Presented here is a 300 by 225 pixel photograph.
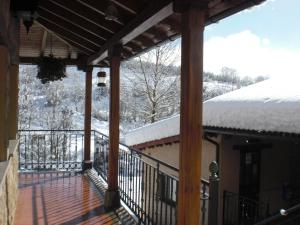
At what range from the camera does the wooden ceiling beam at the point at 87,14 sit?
200 inches

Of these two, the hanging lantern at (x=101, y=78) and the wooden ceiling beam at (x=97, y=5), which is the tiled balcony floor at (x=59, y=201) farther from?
the wooden ceiling beam at (x=97, y=5)

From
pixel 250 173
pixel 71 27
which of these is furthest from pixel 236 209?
pixel 71 27

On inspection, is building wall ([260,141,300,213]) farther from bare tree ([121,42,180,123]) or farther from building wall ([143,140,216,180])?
bare tree ([121,42,180,123])

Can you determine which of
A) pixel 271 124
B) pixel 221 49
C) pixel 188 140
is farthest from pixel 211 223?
pixel 221 49

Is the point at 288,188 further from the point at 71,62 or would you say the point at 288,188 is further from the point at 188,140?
the point at 188,140

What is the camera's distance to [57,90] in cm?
3044

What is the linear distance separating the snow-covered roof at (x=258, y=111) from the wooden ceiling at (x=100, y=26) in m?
2.30

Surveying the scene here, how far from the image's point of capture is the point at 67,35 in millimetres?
7211

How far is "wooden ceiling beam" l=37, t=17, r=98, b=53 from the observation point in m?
6.89

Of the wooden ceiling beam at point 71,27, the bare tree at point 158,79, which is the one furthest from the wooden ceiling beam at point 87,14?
the bare tree at point 158,79

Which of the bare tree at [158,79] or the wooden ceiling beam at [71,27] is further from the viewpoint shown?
the bare tree at [158,79]

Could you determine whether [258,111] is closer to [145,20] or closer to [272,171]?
[272,171]

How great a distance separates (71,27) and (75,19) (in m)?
0.68

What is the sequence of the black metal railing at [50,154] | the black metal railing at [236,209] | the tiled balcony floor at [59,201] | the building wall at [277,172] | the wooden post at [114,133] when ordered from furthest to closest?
1. the building wall at [277,172]
2. the black metal railing at [50,154]
3. the black metal railing at [236,209]
4. the wooden post at [114,133]
5. the tiled balcony floor at [59,201]
